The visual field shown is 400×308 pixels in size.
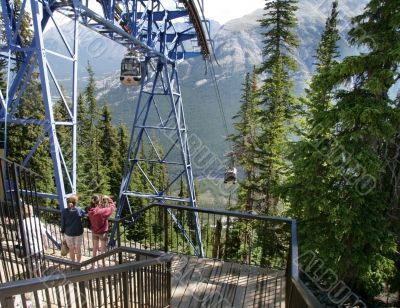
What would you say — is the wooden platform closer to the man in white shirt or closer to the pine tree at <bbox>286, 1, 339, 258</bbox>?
the man in white shirt

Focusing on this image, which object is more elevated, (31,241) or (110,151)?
(31,241)

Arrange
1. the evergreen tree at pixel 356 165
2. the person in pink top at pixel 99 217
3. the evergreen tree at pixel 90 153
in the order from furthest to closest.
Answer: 1. the evergreen tree at pixel 90 153
2. the evergreen tree at pixel 356 165
3. the person in pink top at pixel 99 217

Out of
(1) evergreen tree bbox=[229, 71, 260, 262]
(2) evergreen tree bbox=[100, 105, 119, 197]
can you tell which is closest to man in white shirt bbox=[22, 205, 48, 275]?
(1) evergreen tree bbox=[229, 71, 260, 262]

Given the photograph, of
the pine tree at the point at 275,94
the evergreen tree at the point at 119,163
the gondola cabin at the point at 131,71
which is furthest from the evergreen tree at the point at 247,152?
the evergreen tree at the point at 119,163

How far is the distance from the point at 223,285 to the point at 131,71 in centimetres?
893

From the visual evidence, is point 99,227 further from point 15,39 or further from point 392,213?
point 392,213

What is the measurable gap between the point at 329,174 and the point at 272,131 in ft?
29.9

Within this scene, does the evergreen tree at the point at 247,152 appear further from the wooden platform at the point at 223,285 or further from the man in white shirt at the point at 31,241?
the man in white shirt at the point at 31,241

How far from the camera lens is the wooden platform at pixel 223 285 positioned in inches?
236

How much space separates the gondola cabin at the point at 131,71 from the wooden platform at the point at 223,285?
25.2ft

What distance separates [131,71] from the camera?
41.4 ft

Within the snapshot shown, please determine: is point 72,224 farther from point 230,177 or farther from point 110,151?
point 110,151

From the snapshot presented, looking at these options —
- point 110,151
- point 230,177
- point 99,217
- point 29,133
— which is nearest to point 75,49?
point 99,217

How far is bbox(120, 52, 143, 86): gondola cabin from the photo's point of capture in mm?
12633
